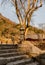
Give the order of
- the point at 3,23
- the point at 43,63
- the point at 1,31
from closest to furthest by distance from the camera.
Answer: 1. the point at 43,63
2. the point at 1,31
3. the point at 3,23

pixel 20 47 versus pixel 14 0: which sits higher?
pixel 14 0

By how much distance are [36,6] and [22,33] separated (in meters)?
1.69

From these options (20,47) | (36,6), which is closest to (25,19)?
(36,6)

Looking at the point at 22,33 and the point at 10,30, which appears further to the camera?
the point at 10,30

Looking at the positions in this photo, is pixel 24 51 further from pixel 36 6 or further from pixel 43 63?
pixel 36 6

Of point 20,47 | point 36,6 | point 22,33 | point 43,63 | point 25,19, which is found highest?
point 36,6

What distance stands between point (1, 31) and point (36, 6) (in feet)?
29.8

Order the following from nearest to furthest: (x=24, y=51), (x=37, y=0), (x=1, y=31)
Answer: (x=24, y=51)
(x=37, y=0)
(x=1, y=31)

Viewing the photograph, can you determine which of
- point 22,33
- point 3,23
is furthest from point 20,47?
point 3,23

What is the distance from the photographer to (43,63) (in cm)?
641

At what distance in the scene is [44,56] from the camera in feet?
21.6

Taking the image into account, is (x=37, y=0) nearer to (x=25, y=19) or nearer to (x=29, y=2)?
(x=29, y=2)

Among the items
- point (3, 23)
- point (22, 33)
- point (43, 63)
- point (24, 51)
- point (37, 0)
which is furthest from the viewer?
point (3, 23)

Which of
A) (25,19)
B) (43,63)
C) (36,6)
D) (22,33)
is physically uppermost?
(36,6)
